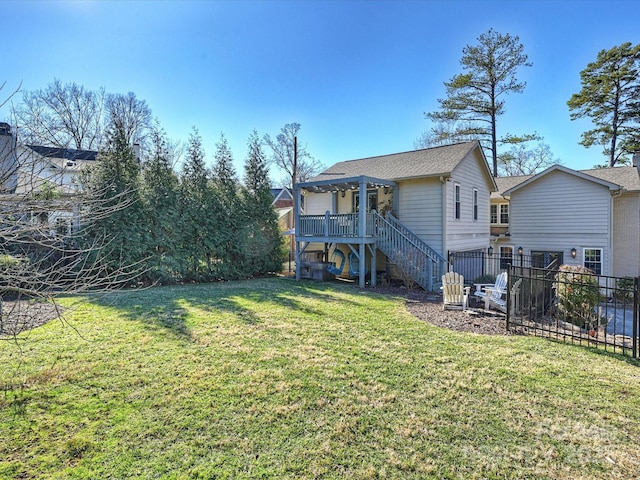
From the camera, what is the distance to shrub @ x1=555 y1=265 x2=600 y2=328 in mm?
6727

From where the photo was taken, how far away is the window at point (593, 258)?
15.0 metres

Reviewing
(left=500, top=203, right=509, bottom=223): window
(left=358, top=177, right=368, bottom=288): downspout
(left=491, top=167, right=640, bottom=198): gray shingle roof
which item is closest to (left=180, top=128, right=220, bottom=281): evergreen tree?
(left=358, top=177, right=368, bottom=288): downspout

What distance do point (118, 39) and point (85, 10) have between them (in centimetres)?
241

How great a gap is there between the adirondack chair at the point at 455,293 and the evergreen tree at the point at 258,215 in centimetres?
881

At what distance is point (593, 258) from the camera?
15188mm

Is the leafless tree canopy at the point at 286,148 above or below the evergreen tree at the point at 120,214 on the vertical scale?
above

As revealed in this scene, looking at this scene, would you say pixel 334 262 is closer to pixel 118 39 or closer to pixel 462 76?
pixel 118 39

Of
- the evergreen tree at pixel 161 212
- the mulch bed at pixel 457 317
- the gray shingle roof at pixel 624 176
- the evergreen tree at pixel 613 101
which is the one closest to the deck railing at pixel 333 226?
the mulch bed at pixel 457 317

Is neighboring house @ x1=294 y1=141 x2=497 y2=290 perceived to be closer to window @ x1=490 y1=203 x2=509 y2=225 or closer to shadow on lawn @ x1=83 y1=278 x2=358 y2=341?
shadow on lawn @ x1=83 y1=278 x2=358 y2=341

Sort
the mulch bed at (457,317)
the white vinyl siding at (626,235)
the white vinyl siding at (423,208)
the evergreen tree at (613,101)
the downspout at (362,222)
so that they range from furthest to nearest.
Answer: the evergreen tree at (613,101) < the white vinyl siding at (626,235) < the white vinyl siding at (423,208) < the downspout at (362,222) < the mulch bed at (457,317)

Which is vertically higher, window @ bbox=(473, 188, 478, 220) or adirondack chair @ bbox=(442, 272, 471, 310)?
window @ bbox=(473, 188, 478, 220)

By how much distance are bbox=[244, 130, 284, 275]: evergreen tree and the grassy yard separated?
845 cm

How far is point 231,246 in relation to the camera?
14250 mm

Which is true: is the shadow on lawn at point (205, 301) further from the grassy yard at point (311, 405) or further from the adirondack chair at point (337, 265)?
the adirondack chair at point (337, 265)
